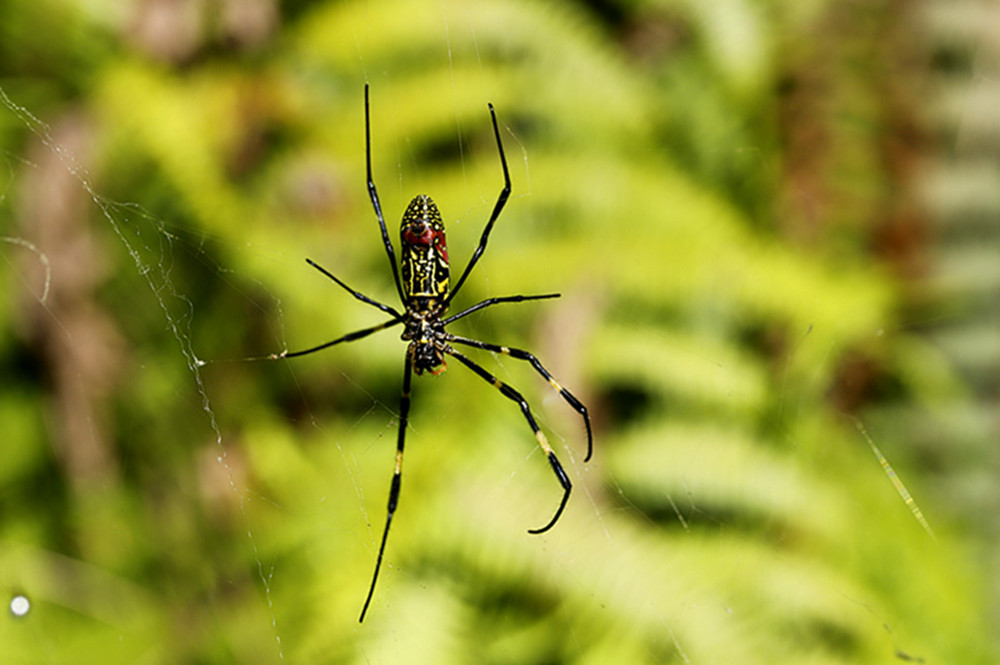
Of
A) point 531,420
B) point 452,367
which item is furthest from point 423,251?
point 452,367

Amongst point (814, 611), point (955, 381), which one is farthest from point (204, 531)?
point (955, 381)

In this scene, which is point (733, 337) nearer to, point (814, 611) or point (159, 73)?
point (814, 611)

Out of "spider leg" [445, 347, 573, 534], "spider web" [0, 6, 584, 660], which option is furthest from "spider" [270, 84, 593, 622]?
"spider web" [0, 6, 584, 660]

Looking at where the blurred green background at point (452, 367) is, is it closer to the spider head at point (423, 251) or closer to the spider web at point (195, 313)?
the spider web at point (195, 313)

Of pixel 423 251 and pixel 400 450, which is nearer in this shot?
pixel 423 251

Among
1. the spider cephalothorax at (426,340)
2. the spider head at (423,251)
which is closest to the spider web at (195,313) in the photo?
the spider cephalothorax at (426,340)

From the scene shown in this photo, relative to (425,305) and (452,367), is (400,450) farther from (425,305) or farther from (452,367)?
(452,367)

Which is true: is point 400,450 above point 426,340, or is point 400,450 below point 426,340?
below
